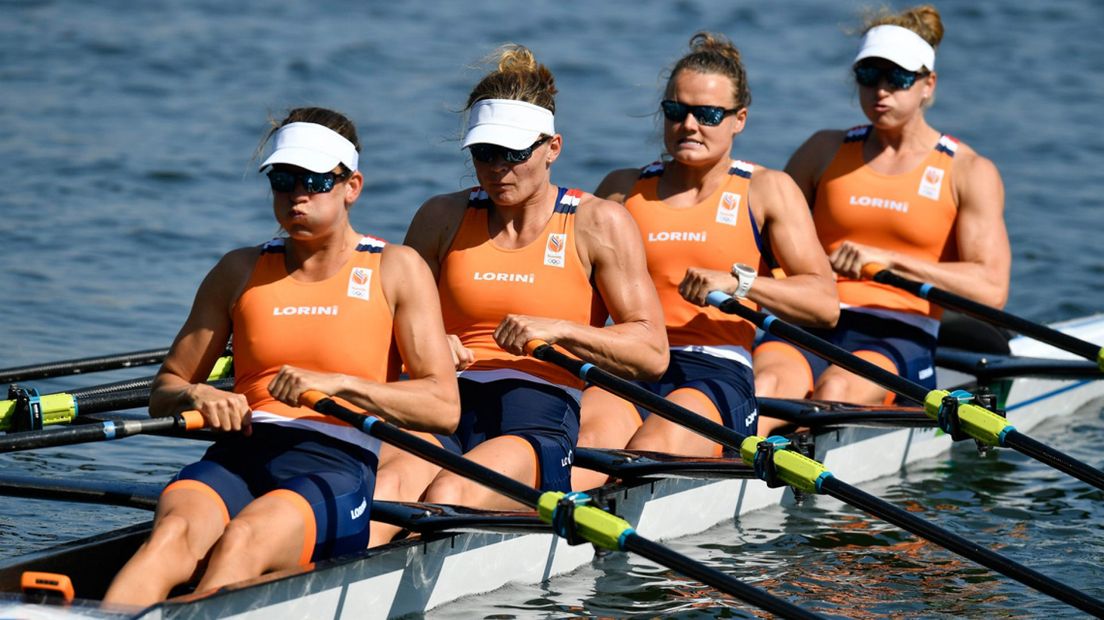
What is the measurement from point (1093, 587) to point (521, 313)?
240cm

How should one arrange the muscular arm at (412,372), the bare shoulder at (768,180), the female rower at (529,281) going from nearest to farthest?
1. the muscular arm at (412,372)
2. the female rower at (529,281)
3. the bare shoulder at (768,180)

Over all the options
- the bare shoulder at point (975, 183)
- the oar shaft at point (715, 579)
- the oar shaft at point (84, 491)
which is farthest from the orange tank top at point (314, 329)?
the bare shoulder at point (975, 183)

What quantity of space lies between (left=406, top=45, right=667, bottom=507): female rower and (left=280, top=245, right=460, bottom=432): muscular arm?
543mm

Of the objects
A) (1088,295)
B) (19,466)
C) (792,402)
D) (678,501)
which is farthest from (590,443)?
(1088,295)

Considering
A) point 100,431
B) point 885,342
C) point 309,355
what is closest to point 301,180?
point 309,355

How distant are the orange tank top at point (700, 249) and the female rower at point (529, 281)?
67 cm

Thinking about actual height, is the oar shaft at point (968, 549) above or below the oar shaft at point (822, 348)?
below

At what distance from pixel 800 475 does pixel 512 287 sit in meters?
1.17

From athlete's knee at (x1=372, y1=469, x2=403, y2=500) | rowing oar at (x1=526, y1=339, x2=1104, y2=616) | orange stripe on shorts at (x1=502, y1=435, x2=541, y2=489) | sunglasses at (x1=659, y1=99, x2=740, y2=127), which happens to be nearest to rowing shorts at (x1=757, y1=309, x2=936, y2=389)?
sunglasses at (x1=659, y1=99, x2=740, y2=127)

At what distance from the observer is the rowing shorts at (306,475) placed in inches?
177

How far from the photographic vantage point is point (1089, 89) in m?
17.8

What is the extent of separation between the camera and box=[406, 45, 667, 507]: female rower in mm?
5234

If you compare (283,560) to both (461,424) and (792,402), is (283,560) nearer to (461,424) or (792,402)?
(461,424)

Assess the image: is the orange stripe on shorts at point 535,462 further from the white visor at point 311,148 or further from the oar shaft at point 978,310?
the oar shaft at point 978,310
